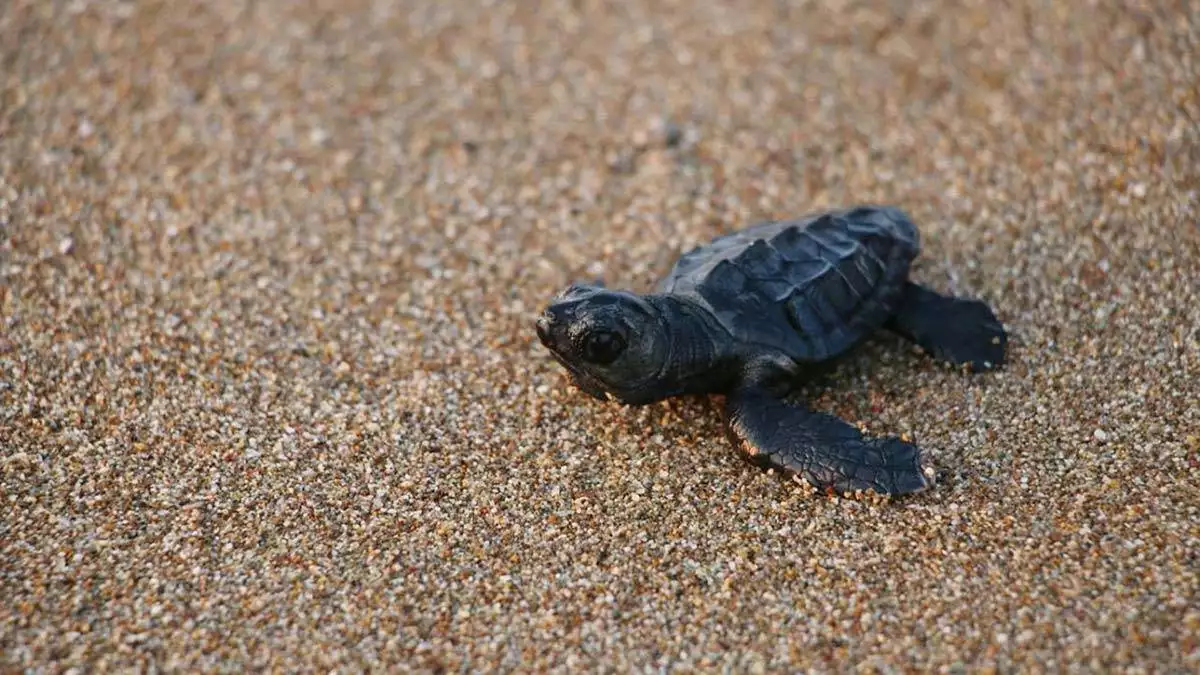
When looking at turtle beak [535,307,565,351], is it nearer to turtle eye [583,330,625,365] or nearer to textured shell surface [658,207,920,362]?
turtle eye [583,330,625,365]

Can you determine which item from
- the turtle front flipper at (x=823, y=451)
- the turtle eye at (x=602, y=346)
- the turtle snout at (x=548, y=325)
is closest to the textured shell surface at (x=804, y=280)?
the turtle front flipper at (x=823, y=451)

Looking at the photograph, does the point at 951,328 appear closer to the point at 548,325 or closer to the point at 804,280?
the point at 804,280

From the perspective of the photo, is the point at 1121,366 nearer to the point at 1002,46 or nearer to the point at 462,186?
the point at 1002,46

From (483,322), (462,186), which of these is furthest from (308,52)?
(483,322)

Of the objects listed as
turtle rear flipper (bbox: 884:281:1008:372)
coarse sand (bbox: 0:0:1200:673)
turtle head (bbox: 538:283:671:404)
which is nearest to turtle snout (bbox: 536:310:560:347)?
turtle head (bbox: 538:283:671:404)

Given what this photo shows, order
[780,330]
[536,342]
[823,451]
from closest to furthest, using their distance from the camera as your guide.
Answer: [823,451] → [780,330] → [536,342]

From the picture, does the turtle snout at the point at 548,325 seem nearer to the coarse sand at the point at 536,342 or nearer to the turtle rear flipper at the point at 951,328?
the coarse sand at the point at 536,342

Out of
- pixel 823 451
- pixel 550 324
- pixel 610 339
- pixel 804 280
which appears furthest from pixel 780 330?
pixel 550 324
